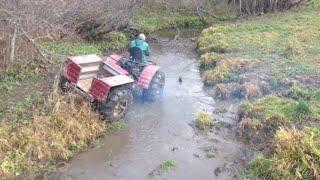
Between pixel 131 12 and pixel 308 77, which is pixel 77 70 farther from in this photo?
pixel 131 12

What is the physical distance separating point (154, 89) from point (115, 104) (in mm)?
2075

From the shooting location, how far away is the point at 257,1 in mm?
26375

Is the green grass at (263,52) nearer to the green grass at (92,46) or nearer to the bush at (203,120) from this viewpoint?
the bush at (203,120)

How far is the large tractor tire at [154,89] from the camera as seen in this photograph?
13.1 meters

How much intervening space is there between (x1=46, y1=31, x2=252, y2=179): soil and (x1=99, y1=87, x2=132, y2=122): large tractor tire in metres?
0.40

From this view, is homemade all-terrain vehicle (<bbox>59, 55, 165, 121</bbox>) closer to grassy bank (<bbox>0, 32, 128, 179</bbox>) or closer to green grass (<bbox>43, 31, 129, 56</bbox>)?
grassy bank (<bbox>0, 32, 128, 179</bbox>)

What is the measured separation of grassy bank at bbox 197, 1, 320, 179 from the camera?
9.57m

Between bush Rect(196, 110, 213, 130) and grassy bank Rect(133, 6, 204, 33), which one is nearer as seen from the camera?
bush Rect(196, 110, 213, 130)

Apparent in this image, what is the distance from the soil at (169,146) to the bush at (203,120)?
18 cm

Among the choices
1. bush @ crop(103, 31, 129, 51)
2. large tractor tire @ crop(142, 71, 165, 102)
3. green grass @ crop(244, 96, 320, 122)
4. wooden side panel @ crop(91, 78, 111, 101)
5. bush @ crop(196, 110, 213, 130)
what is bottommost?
bush @ crop(196, 110, 213, 130)

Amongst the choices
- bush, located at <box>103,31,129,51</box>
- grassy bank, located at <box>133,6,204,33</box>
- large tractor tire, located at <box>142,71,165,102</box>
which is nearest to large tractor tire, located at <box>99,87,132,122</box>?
large tractor tire, located at <box>142,71,165,102</box>

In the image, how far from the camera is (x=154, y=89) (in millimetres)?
13211

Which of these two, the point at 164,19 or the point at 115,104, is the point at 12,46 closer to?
the point at 115,104

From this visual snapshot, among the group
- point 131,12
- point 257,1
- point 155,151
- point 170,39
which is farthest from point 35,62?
point 257,1
